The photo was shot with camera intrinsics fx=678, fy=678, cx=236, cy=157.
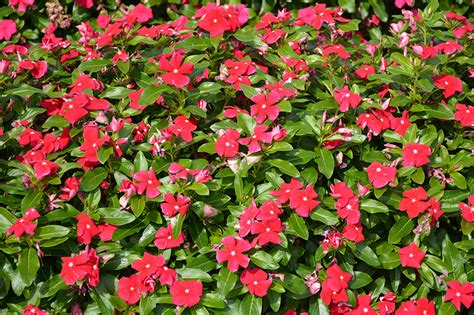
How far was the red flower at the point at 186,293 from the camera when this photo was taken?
243 centimetres

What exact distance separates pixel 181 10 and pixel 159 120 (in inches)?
60.8

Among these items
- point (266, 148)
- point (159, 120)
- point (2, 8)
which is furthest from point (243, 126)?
point (2, 8)

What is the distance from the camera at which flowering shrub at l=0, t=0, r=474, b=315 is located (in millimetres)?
2512

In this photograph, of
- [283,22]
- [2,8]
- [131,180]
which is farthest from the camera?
[2,8]

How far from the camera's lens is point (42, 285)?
2.55 metres

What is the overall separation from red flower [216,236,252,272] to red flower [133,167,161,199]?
0.32 meters

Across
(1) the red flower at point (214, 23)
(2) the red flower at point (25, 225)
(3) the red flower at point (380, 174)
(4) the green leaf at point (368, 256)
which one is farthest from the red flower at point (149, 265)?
(1) the red flower at point (214, 23)

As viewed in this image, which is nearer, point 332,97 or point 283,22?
point 332,97

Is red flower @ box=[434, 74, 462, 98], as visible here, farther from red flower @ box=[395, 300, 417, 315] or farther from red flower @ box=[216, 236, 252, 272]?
red flower @ box=[216, 236, 252, 272]

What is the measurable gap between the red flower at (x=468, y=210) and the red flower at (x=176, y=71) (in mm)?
1189

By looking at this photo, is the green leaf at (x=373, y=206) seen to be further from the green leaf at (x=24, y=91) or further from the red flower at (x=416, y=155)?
the green leaf at (x=24, y=91)

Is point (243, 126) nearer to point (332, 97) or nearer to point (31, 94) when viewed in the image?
point (332, 97)

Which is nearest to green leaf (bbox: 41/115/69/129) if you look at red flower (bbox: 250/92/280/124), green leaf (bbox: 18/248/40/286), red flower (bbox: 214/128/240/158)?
green leaf (bbox: 18/248/40/286)

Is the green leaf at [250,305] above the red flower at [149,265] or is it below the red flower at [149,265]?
below
